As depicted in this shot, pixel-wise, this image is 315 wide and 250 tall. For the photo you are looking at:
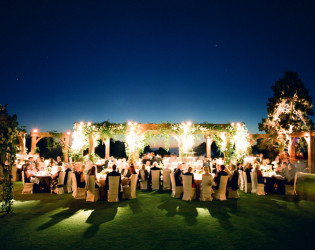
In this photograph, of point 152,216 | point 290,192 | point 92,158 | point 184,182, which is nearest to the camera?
point 152,216

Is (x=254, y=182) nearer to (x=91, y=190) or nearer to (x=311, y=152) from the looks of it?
(x=91, y=190)

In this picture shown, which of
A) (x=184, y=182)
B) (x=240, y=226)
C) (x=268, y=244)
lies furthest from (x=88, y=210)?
(x=268, y=244)

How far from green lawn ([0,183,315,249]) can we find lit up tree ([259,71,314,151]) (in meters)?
13.1

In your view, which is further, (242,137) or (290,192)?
(242,137)

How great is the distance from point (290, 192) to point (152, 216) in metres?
5.53

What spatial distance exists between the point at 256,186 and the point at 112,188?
5.09m

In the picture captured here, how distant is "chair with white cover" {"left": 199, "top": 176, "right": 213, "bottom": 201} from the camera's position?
7.32 meters

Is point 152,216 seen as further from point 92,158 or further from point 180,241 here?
point 92,158

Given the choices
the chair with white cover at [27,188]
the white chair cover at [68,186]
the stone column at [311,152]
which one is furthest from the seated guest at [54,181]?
the stone column at [311,152]

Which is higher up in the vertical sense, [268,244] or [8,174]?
[8,174]

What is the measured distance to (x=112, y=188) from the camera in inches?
286

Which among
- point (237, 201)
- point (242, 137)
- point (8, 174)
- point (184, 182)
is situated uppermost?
point (242, 137)

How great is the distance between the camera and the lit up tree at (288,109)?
61.5 ft

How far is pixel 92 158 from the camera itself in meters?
12.8
